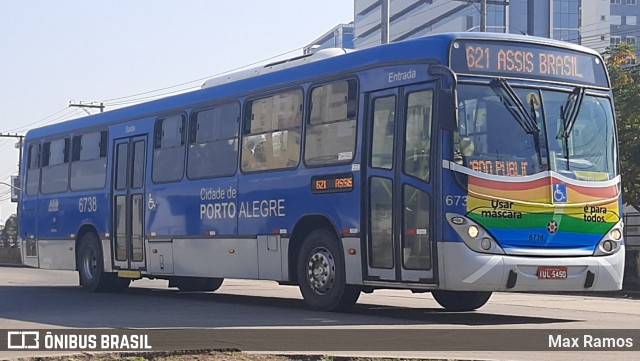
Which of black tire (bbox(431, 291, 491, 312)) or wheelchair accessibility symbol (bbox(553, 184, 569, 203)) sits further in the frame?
black tire (bbox(431, 291, 491, 312))

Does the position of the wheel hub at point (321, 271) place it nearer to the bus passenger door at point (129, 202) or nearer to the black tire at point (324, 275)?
the black tire at point (324, 275)

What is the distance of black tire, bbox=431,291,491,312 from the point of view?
54.9 ft

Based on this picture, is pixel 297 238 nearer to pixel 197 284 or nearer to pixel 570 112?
pixel 570 112

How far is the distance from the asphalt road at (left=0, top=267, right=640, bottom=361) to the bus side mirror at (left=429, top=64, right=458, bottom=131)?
7.92ft

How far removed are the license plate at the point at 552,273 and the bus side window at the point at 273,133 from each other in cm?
426

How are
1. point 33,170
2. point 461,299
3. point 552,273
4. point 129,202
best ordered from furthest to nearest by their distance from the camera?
1. point 33,170
2. point 129,202
3. point 461,299
4. point 552,273

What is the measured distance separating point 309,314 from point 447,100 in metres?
3.78

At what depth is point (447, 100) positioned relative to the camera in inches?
547

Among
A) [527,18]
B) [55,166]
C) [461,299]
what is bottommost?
[461,299]

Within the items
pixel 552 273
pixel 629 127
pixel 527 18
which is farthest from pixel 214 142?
pixel 527 18

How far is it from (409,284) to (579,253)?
2.14m

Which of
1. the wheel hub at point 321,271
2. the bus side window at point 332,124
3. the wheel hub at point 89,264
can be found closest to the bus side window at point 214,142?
the bus side window at point 332,124

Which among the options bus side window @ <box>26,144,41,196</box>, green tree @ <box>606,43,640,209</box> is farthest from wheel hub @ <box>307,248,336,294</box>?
green tree @ <box>606,43,640,209</box>

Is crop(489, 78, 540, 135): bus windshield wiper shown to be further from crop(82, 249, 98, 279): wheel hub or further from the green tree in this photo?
the green tree
